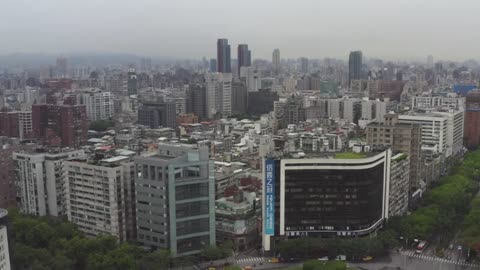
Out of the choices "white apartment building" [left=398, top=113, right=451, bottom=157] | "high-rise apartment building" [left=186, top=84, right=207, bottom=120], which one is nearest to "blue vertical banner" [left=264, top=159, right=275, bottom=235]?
"white apartment building" [left=398, top=113, right=451, bottom=157]

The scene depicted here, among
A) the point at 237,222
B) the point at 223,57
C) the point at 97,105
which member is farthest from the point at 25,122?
the point at 223,57

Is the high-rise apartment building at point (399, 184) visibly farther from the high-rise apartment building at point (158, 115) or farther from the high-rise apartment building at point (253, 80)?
the high-rise apartment building at point (253, 80)

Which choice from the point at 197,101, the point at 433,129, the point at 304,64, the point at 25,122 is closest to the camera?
the point at 433,129

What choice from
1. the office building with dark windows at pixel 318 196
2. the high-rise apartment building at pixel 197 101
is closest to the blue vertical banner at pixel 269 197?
the office building with dark windows at pixel 318 196

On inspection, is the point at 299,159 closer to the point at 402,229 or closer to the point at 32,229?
the point at 402,229

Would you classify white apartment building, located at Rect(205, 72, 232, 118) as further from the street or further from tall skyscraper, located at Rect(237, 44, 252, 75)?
the street

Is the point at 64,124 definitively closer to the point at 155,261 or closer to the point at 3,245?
the point at 155,261
